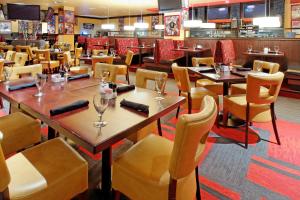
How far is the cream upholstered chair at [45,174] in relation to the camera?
4.11 feet

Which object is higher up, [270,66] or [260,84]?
[270,66]

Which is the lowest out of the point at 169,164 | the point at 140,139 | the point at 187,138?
the point at 140,139

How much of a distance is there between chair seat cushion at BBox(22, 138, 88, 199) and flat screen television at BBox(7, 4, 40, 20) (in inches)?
443

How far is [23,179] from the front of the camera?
1346 mm

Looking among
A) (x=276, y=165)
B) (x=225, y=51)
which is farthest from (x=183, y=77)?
(x=225, y=51)

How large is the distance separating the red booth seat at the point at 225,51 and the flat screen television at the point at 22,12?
8718 millimetres

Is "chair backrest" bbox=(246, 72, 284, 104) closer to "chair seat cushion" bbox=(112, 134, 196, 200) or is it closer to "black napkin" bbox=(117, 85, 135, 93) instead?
"black napkin" bbox=(117, 85, 135, 93)

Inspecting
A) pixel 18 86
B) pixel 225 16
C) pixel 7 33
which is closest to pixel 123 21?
pixel 7 33

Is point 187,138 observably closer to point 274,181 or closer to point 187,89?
point 274,181

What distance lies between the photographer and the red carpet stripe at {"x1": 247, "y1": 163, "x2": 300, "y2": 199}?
2092 millimetres

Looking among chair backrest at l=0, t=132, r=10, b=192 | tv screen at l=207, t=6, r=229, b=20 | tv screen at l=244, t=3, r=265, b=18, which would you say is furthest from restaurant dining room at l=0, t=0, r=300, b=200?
tv screen at l=207, t=6, r=229, b=20

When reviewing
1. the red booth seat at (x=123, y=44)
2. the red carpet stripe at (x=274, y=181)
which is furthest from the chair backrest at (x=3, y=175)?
the red booth seat at (x=123, y=44)

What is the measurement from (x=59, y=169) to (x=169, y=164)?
66 centimetres

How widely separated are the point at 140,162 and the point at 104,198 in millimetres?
462
